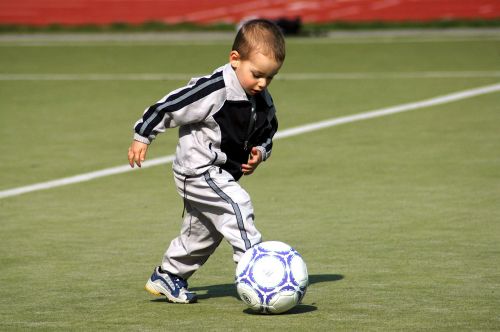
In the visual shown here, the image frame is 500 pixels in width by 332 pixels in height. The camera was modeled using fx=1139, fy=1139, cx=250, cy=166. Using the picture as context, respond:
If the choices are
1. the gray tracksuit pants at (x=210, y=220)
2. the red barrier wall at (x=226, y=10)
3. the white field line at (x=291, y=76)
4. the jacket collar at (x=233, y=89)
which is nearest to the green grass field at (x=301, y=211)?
the white field line at (x=291, y=76)

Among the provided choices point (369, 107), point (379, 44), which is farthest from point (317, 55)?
point (369, 107)

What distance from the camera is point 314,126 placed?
1373cm

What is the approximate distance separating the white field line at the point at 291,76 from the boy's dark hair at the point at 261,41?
41.9 feet

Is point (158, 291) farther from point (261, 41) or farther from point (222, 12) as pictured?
point (222, 12)

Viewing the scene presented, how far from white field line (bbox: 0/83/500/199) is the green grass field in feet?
0.61

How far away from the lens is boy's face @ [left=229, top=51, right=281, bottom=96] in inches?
231

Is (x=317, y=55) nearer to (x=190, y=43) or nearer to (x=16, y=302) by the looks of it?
(x=190, y=43)

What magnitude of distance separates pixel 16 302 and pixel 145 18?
102 feet

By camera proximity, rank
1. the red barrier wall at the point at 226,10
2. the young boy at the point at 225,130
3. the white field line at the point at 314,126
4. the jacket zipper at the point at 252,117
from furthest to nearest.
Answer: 1. the red barrier wall at the point at 226,10
2. the white field line at the point at 314,126
3. the jacket zipper at the point at 252,117
4. the young boy at the point at 225,130

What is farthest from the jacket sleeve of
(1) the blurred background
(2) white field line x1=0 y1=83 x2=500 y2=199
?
(1) the blurred background

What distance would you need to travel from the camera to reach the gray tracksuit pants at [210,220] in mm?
5980

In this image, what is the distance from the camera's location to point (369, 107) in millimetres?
15203

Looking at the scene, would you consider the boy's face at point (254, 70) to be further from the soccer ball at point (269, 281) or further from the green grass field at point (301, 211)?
the green grass field at point (301, 211)

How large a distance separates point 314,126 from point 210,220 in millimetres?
7601
